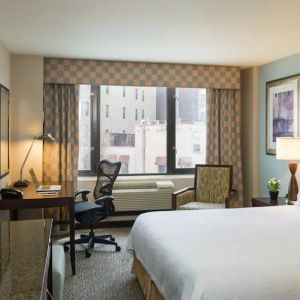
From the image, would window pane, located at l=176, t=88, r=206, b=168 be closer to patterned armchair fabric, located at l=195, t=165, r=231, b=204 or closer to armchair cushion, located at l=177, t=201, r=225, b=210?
patterned armchair fabric, located at l=195, t=165, r=231, b=204

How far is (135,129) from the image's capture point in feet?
18.1

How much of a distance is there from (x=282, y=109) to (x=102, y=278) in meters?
3.16

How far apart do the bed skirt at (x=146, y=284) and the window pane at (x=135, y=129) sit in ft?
7.65

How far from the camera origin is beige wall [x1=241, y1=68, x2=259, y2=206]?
541 cm

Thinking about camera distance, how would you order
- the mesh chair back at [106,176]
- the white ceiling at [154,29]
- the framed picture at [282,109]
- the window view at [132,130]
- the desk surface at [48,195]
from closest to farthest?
the white ceiling at [154,29], the desk surface at [48,195], the mesh chair back at [106,176], the framed picture at [282,109], the window view at [132,130]

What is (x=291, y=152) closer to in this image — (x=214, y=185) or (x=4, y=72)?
(x=214, y=185)

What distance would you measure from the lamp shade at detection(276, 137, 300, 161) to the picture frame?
10.6 feet

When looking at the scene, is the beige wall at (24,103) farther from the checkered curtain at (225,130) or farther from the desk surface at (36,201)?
the checkered curtain at (225,130)

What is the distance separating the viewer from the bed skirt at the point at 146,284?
253 centimetres

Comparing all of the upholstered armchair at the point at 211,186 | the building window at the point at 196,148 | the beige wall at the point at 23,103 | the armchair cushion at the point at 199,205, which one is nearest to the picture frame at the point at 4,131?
the beige wall at the point at 23,103

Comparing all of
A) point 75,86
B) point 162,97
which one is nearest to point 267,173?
point 162,97

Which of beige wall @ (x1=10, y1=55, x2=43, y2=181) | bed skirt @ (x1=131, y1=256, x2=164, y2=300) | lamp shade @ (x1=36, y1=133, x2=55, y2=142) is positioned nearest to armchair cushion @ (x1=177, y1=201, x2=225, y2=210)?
bed skirt @ (x1=131, y1=256, x2=164, y2=300)

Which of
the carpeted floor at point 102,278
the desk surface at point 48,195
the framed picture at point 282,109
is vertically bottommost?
the carpeted floor at point 102,278

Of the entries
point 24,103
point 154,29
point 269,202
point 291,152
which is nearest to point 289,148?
point 291,152
